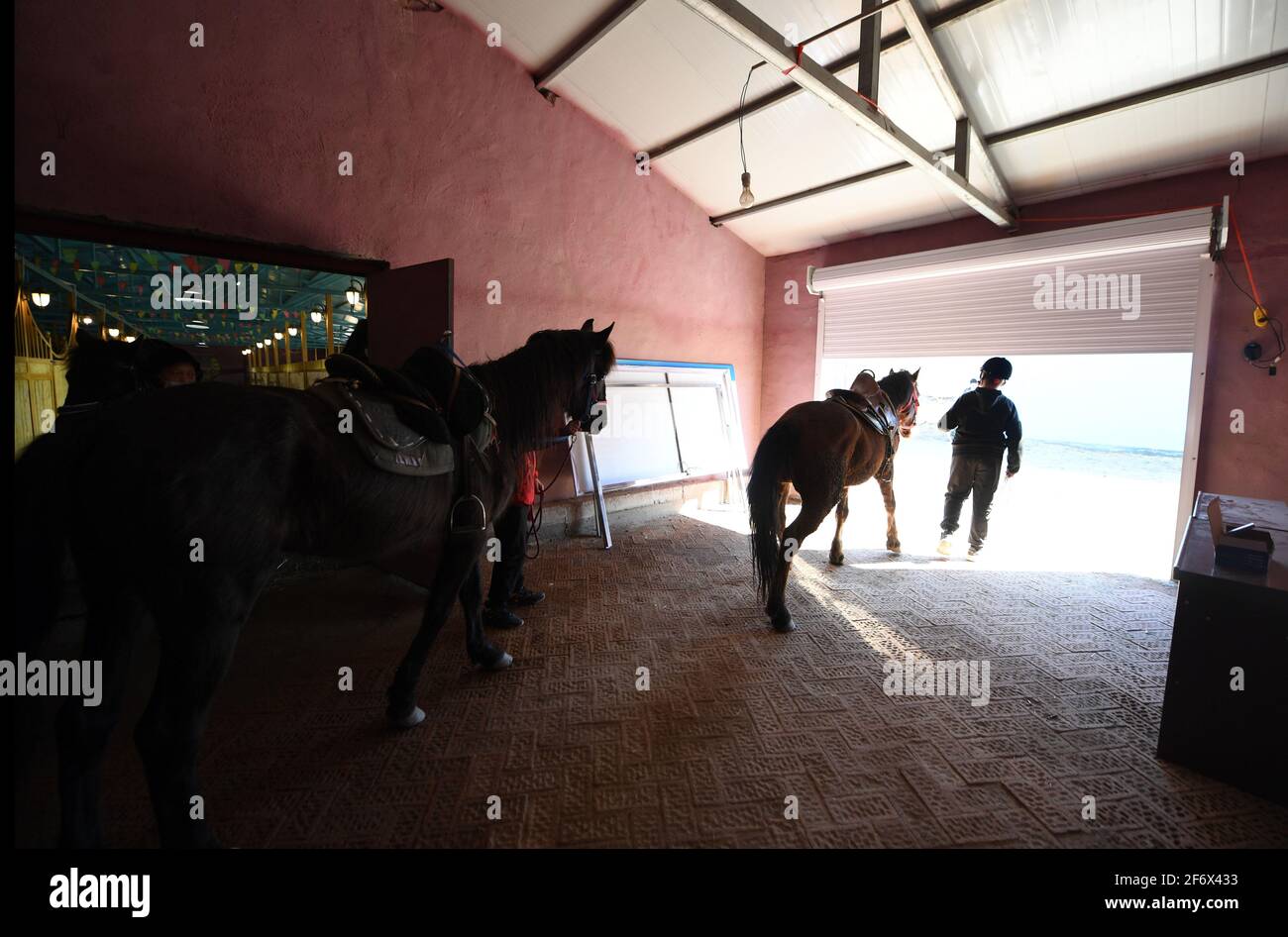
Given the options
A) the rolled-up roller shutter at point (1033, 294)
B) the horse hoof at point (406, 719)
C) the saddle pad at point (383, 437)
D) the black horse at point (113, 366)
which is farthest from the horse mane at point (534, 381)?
the rolled-up roller shutter at point (1033, 294)

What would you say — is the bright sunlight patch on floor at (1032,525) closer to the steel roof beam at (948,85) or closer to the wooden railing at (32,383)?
the steel roof beam at (948,85)

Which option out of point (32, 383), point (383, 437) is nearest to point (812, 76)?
point (383, 437)

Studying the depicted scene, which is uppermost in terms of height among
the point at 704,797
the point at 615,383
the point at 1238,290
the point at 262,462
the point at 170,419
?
the point at 1238,290

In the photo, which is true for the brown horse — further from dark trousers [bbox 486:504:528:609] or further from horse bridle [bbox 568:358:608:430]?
dark trousers [bbox 486:504:528:609]

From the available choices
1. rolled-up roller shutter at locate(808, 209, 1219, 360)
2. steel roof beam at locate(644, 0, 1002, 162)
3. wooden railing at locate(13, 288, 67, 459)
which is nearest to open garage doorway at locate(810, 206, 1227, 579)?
rolled-up roller shutter at locate(808, 209, 1219, 360)

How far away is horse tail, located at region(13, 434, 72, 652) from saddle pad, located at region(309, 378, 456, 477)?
0.64 metres

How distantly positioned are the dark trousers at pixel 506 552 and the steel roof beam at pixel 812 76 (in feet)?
9.21

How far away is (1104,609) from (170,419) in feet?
16.5

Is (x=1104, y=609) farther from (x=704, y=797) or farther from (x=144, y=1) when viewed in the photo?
(x=144, y=1)

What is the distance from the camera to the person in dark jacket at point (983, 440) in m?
4.43

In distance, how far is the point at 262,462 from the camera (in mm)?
1444

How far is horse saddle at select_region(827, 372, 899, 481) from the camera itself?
3.78m
